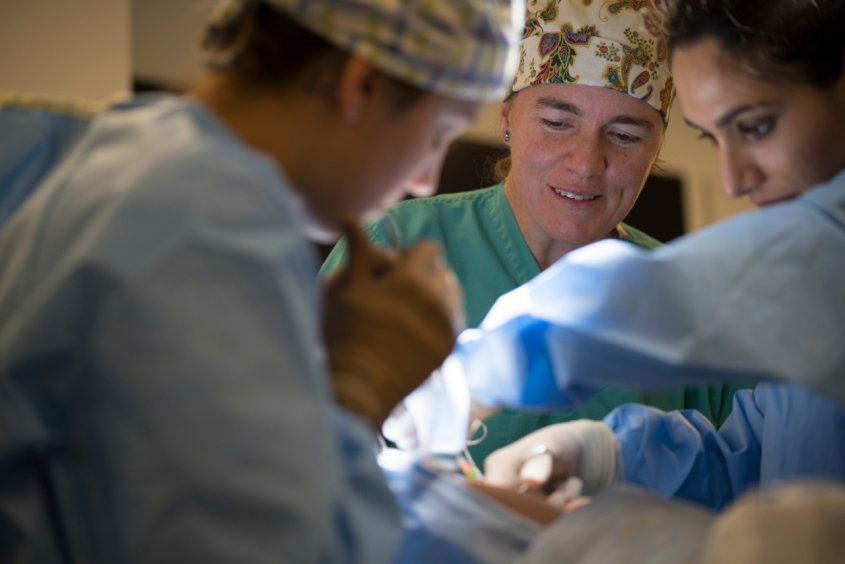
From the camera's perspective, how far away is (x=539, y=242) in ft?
5.16

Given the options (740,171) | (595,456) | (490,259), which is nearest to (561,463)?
(595,456)

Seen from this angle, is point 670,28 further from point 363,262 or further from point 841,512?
point 841,512

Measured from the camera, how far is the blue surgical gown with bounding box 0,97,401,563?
0.50 meters

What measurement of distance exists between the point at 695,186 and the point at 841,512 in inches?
151

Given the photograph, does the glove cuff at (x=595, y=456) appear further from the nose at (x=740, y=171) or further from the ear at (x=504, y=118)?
the ear at (x=504, y=118)

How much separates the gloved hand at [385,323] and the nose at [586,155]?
0.77 metres

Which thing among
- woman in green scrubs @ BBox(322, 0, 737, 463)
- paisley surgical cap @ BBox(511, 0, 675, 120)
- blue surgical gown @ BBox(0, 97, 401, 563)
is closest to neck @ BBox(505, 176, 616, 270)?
woman in green scrubs @ BBox(322, 0, 737, 463)

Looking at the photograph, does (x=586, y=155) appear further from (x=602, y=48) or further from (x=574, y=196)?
(x=602, y=48)

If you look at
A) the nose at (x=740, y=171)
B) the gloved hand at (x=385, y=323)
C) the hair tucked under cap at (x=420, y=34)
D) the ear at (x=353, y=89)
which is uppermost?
the hair tucked under cap at (x=420, y=34)

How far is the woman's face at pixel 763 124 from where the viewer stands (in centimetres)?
86

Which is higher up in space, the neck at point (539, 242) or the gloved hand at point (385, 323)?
the gloved hand at point (385, 323)

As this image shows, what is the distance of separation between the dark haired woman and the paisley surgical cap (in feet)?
1.61

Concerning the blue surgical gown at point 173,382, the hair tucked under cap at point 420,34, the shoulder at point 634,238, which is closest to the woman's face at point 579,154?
the shoulder at point 634,238

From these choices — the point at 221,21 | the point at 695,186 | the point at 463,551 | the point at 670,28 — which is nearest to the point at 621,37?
the point at 670,28
